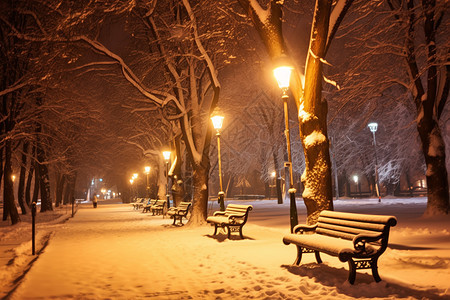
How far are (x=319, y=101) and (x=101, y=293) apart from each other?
6106mm

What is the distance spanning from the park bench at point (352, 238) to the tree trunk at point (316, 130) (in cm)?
126

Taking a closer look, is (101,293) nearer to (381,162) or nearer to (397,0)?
(397,0)

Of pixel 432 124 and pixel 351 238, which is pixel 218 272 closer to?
pixel 351 238

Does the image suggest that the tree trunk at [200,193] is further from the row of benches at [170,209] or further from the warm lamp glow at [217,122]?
the warm lamp glow at [217,122]

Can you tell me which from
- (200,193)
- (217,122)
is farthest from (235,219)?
(200,193)

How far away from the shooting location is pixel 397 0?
17.2 m

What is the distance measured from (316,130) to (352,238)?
10.9ft

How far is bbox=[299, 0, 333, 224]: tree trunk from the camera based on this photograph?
965cm

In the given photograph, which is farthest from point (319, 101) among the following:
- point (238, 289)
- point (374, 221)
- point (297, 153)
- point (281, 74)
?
point (297, 153)

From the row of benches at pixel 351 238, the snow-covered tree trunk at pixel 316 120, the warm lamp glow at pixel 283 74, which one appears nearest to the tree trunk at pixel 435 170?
the snow-covered tree trunk at pixel 316 120

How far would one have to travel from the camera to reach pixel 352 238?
7.01m

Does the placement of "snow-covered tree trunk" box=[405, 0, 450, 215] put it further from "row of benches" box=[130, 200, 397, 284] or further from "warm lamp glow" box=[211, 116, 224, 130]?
"row of benches" box=[130, 200, 397, 284]

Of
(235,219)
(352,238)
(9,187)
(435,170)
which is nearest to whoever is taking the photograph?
(352,238)

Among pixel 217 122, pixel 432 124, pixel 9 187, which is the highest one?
pixel 217 122
